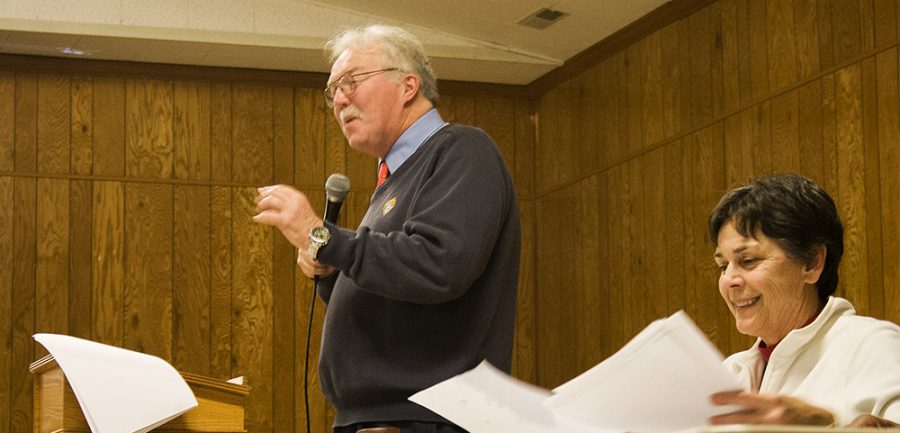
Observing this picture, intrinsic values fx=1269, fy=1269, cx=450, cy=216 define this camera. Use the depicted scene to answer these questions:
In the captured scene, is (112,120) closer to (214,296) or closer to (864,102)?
(214,296)

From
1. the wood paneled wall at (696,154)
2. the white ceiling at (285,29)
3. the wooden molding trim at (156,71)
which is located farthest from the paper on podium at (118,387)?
the wooden molding trim at (156,71)

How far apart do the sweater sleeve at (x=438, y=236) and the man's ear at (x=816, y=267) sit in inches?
21.7

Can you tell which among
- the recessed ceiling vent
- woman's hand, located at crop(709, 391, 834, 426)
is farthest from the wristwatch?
the recessed ceiling vent

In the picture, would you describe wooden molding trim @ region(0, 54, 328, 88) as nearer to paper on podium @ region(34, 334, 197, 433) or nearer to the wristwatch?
paper on podium @ region(34, 334, 197, 433)

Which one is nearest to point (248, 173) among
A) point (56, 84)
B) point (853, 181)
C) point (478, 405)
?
point (56, 84)

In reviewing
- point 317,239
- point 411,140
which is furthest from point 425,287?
point 411,140

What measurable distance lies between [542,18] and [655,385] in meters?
4.39

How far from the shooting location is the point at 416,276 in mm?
2168

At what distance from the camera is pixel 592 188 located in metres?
5.97

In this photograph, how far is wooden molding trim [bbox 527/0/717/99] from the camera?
210 inches

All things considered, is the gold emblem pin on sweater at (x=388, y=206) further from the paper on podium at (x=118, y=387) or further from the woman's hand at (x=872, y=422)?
the woman's hand at (x=872, y=422)

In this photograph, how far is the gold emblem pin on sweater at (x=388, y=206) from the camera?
2426 mm

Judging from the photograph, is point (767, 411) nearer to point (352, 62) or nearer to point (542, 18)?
point (352, 62)

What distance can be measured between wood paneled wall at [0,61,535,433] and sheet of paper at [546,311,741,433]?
458 centimetres
